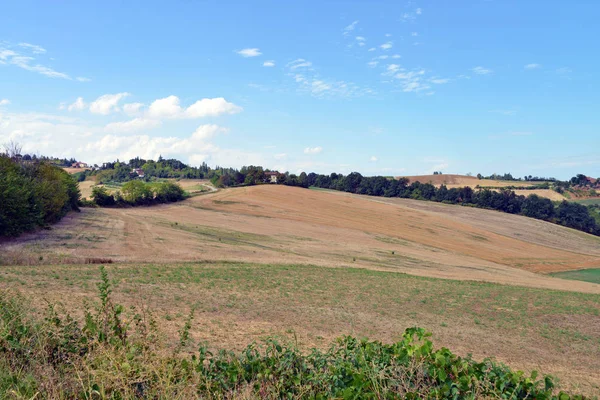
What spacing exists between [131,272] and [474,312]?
20.8 metres

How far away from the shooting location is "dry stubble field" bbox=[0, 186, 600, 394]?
16328 mm

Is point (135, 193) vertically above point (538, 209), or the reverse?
point (538, 209)

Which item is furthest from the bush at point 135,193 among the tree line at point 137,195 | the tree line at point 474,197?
the tree line at point 474,197

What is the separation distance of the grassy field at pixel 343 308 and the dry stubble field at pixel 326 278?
104 mm

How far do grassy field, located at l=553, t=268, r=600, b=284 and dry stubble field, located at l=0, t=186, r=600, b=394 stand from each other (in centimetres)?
213

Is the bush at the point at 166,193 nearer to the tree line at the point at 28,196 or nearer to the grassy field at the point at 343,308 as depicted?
the tree line at the point at 28,196

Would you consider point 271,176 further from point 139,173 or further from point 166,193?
point 139,173

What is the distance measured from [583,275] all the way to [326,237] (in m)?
35.6

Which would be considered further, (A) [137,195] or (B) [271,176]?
(B) [271,176]

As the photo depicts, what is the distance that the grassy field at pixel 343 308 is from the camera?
580 inches

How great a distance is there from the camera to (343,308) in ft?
68.6

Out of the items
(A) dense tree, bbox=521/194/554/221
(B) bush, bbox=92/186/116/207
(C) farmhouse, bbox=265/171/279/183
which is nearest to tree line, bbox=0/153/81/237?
(B) bush, bbox=92/186/116/207

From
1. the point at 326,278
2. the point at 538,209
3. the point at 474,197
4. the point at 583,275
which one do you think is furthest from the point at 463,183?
the point at 326,278

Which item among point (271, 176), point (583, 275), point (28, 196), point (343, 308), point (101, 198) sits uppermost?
point (271, 176)
